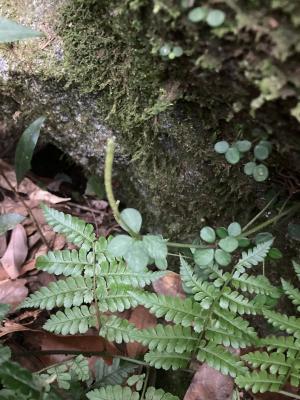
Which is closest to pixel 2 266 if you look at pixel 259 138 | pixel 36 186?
pixel 36 186

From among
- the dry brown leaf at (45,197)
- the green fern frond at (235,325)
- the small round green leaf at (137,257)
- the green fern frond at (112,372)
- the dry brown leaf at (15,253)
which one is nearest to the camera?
the small round green leaf at (137,257)

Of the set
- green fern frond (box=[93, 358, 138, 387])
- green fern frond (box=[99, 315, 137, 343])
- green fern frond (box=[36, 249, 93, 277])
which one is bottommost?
green fern frond (box=[93, 358, 138, 387])

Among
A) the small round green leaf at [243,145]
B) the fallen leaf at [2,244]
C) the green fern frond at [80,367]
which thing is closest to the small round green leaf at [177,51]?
the small round green leaf at [243,145]

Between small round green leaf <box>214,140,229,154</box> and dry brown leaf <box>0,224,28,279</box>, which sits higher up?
small round green leaf <box>214,140,229,154</box>

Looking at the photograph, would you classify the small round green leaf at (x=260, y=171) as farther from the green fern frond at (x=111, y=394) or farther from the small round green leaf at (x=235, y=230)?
the green fern frond at (x=111, y=394)

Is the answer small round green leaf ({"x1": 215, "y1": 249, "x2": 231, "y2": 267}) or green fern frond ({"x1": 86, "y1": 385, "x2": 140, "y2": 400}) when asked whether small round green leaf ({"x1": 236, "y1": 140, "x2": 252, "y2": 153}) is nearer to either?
small round green leaf ({"x1": 215, "y1": 249, "x2": 231, "y2": 267})

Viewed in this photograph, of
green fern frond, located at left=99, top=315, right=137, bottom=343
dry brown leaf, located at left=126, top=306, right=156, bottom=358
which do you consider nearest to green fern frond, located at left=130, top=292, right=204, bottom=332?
green fern frond, located at left=99, top=315, right=137, bottom=343
